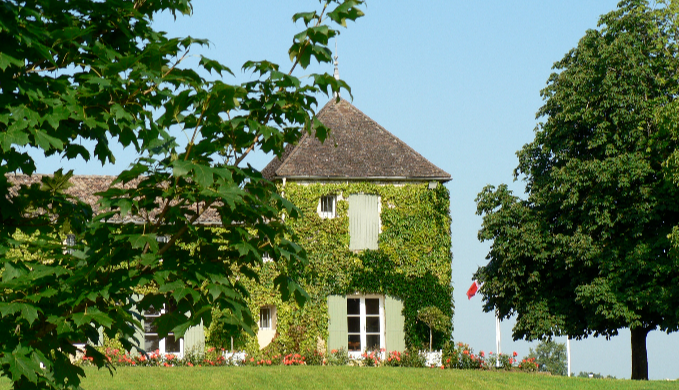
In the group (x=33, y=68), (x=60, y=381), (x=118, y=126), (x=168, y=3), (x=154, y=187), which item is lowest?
(x=60, y=381)

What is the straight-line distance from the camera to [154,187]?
5.42 meters

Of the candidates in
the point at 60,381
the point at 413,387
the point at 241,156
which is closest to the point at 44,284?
the point at 60,381

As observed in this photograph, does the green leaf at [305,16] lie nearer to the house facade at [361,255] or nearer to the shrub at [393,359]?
the house facade at [361,255]

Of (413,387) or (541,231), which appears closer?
(413,387)

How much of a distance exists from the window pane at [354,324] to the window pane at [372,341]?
0.36 metres

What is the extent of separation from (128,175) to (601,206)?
2142cm

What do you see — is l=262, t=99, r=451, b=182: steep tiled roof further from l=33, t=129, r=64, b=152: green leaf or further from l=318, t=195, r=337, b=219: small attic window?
l=33, t=129, r=64, b=152: green leaf

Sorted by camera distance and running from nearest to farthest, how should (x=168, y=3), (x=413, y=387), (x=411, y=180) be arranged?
1. (x=168, y=3)
2. (x=413, y=387)
3. (x=411, y=180)

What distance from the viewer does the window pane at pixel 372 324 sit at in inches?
934

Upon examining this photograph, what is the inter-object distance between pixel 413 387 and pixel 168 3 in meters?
12.9

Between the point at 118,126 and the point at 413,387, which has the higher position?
the point at 118,126

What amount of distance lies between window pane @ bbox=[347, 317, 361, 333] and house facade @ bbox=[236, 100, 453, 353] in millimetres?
31

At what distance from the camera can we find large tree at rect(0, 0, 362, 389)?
5230 mm

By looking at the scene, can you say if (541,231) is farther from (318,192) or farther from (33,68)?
(33,68)
